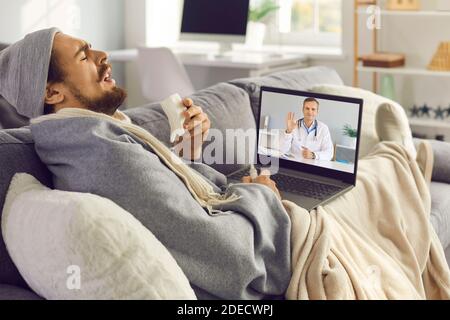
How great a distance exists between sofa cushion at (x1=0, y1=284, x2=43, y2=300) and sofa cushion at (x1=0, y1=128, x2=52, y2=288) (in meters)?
0.04

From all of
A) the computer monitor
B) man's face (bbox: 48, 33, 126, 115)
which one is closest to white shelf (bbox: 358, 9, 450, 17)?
the computer monitor

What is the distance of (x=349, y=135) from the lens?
202 centimetres

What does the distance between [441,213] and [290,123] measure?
Result: 0.63 metres

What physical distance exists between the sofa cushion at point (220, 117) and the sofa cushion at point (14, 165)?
46 cm

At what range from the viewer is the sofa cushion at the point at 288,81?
8.43ft

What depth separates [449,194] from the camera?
8.20 feet

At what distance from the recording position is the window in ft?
Result: 15.4

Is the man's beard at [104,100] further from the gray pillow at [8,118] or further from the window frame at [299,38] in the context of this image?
the window frame at [299,38]

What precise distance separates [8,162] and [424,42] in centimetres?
319

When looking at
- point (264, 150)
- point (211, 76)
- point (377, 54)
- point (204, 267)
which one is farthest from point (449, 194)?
point (211, 76)

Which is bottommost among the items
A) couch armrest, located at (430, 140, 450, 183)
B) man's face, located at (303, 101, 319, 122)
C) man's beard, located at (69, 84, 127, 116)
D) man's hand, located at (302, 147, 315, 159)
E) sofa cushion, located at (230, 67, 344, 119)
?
couch armrest, located at (430, 140, 450, 183)

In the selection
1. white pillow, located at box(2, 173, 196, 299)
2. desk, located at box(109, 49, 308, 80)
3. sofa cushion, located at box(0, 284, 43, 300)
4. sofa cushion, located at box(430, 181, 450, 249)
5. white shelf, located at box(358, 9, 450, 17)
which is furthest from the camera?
desk, located at box(109, 49, 308, 80)

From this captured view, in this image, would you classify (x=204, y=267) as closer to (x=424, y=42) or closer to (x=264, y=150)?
(x=264, y=150)
